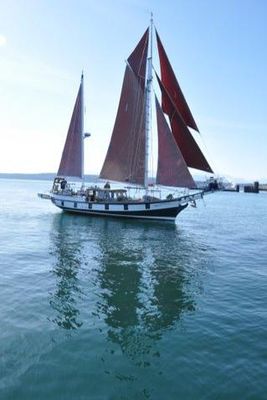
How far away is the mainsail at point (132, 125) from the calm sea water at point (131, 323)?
62.9 feet

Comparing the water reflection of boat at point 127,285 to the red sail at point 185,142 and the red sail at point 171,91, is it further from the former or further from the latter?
the red sail at point 171,91

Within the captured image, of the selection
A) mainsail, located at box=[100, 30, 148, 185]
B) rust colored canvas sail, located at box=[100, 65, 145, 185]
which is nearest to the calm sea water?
rust colored canvas sail, located at box=[100, 65, 145, 185]

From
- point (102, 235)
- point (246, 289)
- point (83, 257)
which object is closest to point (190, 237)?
point (102, 235)

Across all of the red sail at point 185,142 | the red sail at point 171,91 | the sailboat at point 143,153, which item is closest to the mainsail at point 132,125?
the sailboat at point 143,153

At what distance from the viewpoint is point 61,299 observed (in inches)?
628

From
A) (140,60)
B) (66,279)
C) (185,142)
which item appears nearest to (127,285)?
(66,279)

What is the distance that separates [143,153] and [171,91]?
7726 mm

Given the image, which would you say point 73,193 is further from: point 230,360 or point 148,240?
point 230,360

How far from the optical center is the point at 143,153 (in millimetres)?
45250

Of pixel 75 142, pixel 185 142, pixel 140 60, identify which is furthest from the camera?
pixel 75 142

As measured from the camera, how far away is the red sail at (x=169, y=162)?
129ft

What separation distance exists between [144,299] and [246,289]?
17.1ft

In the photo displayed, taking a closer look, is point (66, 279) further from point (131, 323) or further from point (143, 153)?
point (143, 153)

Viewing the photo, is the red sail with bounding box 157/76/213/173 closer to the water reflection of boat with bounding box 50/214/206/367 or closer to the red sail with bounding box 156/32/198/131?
the red sail with bounding box 156/32/198/131
